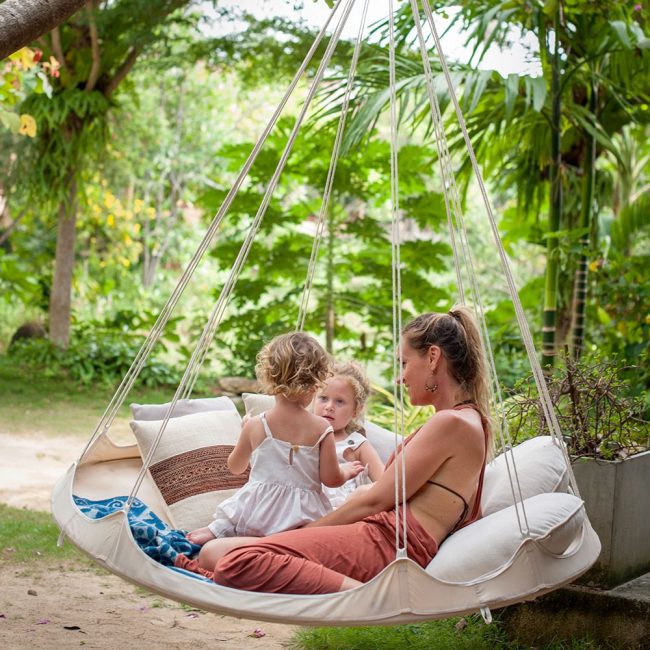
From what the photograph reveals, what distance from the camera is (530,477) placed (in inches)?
91.7

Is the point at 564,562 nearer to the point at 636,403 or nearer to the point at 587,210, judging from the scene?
the point at 636,403

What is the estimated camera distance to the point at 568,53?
419cm

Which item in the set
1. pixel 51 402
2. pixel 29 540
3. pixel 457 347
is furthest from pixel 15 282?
pixel 457 347

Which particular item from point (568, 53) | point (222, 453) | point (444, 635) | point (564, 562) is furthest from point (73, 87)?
point (564, 562)

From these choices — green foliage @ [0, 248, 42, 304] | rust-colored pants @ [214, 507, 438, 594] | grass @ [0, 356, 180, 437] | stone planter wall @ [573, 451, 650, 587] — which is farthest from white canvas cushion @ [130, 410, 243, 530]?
green foliage @ [0, 248, 42, 304]

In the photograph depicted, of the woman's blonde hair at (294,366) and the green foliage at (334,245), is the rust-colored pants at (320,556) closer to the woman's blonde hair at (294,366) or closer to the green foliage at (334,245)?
the woman's blonde hair at (294,366)

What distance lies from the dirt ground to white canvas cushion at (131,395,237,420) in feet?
2.13

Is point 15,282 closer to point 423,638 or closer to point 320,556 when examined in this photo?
point 423,638

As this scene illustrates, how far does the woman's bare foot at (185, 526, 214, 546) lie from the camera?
227cm

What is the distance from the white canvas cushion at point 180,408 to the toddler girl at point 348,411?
386mm

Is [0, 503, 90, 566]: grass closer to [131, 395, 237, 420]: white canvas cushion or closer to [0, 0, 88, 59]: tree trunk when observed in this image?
[131, 395, 237, 420]: white canvas cushion

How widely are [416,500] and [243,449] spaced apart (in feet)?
1.53

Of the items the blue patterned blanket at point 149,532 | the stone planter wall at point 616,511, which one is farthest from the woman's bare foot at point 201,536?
the stone planter wall at point 616,511

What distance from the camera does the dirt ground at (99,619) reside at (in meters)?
2.74
